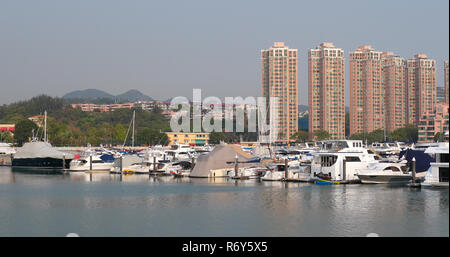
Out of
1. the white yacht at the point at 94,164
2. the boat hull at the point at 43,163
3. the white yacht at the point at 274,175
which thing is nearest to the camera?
the white yacht at the point at 274,175

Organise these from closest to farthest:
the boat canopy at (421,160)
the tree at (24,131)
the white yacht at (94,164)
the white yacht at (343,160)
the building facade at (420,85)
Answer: the boat canopy at (421,160) → the white yacht at (343,160) → the white yacht at (94,164) → the tree at (24,131) → the building facade at (420,85)

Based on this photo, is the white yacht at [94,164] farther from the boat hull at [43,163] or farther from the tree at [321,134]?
the tree at [321,134]

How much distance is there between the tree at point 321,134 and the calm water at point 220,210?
58990mm

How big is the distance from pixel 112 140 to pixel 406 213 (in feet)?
247

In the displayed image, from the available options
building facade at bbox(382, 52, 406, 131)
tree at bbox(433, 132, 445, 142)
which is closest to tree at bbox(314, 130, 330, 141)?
building facade at bbox(382, 52, 406, 131)

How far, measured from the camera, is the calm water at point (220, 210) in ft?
60.2

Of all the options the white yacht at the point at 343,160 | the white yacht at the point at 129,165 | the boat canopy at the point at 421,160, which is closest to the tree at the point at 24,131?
the white yacht at the point at 129,165

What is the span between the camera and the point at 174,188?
32.5 metres

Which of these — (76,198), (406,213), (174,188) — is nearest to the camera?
(406,213)

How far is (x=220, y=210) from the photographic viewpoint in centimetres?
2289
